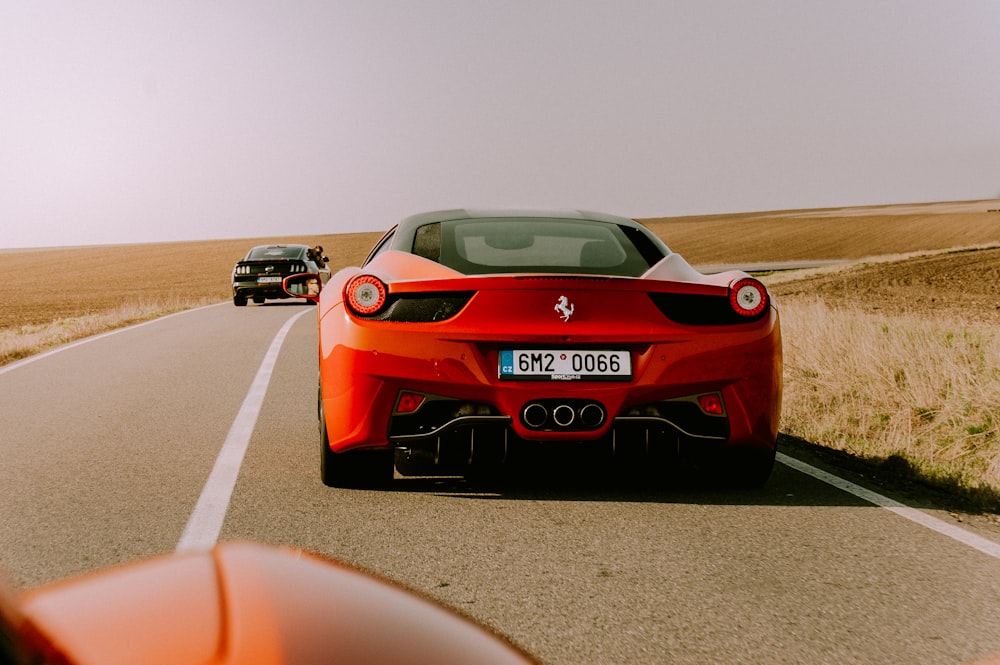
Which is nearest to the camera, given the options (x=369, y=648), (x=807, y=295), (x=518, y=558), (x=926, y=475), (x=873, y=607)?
(x=369, y=648)

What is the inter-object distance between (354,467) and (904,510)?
9.10 feet

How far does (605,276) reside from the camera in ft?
16.3

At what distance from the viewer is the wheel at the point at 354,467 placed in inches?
211

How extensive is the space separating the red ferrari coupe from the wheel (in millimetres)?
153

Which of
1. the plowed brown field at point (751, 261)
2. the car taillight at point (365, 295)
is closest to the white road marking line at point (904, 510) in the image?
the car taillight at point (365, 295)

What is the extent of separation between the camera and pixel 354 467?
5.39 metres

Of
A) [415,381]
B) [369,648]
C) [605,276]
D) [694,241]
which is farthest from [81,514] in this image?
[694,241]

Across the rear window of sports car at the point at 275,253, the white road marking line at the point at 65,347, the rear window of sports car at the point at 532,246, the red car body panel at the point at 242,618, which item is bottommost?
the white road marking line at the point at 65,347

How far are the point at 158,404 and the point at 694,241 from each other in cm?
7915

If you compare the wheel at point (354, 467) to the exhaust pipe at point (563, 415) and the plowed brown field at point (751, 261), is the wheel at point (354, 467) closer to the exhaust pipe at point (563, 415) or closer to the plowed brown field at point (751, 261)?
the exhaust pipe at point (563, 415)

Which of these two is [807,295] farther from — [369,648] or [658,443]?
[369,648]

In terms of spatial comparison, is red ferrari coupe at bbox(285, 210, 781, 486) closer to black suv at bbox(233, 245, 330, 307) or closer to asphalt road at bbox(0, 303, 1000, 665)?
asphalt road at bbox(0, 303, 1000, 665)

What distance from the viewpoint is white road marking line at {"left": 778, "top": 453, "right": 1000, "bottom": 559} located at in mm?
4664

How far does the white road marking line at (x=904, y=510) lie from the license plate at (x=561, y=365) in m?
1.60
